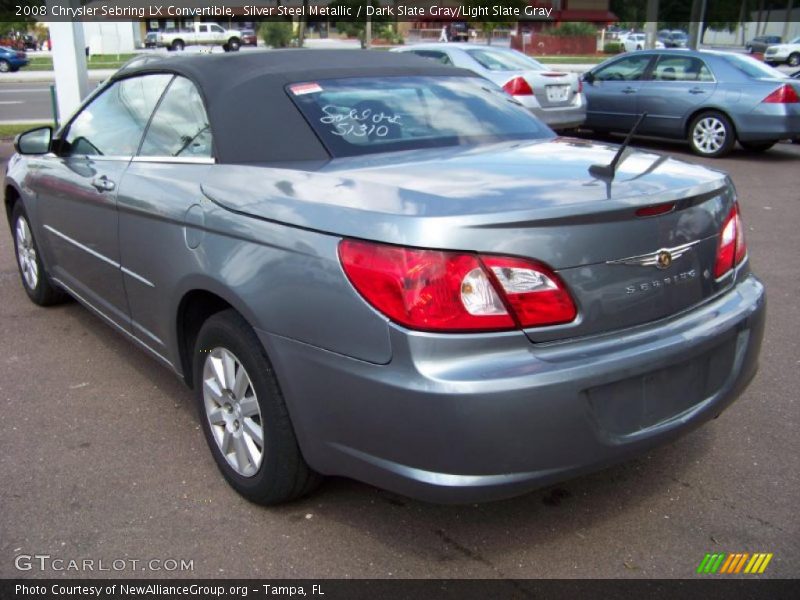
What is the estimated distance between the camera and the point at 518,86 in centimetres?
1059

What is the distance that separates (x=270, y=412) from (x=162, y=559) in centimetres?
61

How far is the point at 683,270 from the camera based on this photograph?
8.34 feet

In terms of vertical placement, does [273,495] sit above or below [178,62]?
below

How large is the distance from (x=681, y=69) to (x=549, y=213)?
10474mm

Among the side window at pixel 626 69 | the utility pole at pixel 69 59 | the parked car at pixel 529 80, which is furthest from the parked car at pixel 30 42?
the side window at pixel 626 69

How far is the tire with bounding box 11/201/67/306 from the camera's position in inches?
197

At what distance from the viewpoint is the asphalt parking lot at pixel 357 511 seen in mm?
2615

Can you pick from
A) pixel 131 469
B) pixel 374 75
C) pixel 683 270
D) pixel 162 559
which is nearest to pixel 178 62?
pixel 374 75

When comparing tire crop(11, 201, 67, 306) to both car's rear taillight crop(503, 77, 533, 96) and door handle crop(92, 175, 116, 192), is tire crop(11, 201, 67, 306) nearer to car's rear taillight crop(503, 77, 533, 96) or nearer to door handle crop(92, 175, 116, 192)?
door handle crop(92, 175, 116, 192)

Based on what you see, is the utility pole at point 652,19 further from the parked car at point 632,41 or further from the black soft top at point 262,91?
the parked car at point 632,41

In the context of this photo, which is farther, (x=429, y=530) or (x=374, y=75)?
(x=374, y=75)

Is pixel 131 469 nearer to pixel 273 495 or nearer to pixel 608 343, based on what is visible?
pixel 273 495

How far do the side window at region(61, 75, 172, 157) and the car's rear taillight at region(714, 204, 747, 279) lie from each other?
246 centimetres

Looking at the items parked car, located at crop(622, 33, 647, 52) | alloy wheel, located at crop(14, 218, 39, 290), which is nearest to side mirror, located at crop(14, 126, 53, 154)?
alloy wheel, located at crop(14, 218, 39, 290)
